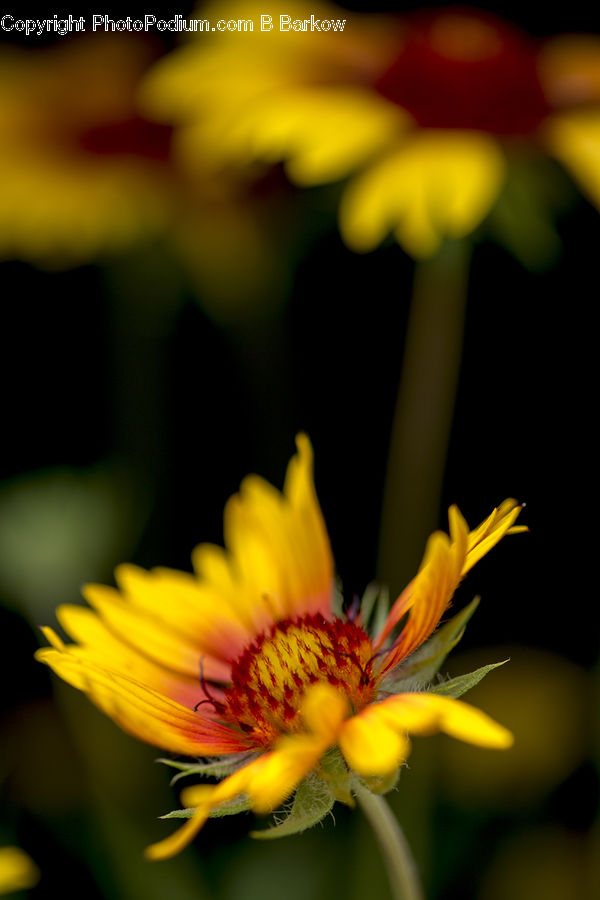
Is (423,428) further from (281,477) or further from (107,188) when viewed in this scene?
(107,188)

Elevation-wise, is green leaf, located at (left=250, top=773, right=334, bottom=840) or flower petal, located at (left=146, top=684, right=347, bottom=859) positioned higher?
flower petal, located at (left=146, top=684, right=347, bottom=859)

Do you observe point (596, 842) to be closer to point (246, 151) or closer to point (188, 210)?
point (246, 151)

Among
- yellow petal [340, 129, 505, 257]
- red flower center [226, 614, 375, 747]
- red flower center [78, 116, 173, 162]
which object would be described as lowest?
red flower center [226, 614, 375, 747]

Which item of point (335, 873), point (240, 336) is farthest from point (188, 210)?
point (335, 873)

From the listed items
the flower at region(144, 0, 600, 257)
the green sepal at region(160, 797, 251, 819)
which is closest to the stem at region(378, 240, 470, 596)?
the flower at region(144, 0, 600, 257)

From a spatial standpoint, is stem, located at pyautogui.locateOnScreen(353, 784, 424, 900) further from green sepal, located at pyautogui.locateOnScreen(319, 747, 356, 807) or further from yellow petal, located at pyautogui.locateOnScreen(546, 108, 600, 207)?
yellow petal, located at pyautogui.locateOnScreen(546, 108, 600, 207)

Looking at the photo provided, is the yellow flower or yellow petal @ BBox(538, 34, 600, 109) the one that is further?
yellow petal @ BBox(538, 34, 600, 109)

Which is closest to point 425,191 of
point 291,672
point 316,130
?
point 316,130
